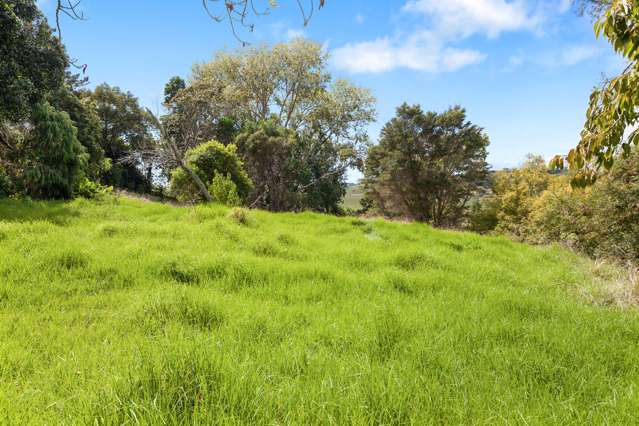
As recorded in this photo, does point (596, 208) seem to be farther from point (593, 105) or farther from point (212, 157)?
point (212, 157)

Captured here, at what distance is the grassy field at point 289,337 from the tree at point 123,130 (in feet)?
89.2

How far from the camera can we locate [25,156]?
32.5ft

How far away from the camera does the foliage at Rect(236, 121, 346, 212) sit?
2147cm

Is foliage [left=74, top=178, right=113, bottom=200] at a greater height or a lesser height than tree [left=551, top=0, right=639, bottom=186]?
lesser

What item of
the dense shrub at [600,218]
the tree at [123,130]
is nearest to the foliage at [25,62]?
the dense shrub at [600,218]

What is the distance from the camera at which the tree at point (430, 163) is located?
2753cm

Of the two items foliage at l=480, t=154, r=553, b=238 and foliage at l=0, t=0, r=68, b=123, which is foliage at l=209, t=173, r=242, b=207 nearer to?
foliage at l=0, t=0, r=68, b=123

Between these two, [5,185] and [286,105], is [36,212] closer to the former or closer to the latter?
[5,185]

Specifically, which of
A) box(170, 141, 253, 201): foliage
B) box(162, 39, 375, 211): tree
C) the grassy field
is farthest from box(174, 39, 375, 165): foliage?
the grassy field

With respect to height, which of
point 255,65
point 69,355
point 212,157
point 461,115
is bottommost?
Answer: point 69,355

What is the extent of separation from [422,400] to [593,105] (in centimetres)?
213

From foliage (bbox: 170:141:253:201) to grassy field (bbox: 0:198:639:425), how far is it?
8.64 metres

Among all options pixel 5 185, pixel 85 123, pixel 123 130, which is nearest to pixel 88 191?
pixel 5 185

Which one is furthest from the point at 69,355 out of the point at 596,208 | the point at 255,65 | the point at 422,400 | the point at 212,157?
the point at 255,65
